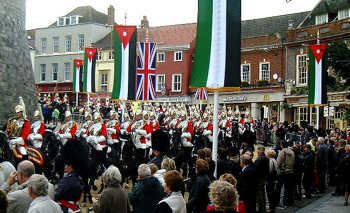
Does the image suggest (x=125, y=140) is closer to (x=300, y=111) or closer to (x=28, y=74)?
(x=28, y=74)

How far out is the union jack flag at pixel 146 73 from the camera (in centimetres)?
1697

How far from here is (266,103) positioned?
135ft

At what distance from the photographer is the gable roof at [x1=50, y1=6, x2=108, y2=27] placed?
57844mm

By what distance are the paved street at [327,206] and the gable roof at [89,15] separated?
4617cm

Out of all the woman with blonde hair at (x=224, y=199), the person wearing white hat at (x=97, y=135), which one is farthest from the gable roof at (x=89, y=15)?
the woman with blonde hair at (x=224, y=199)

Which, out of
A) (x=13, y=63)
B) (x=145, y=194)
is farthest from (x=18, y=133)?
(x=13, y=63)

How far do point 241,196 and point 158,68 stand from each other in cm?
4152

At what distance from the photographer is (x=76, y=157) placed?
22.9 feet

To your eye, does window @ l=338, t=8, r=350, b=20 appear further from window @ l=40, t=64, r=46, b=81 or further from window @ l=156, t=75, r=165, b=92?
window @ l=40, t=64, r=46, b=81

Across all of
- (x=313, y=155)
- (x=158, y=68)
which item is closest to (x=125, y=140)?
(x=313, y=155)

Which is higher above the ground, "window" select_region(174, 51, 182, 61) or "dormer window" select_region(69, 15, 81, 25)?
"dormer window" select_region(69, 15, 81, 25)

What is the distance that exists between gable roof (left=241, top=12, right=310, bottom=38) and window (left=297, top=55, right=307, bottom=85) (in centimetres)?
398

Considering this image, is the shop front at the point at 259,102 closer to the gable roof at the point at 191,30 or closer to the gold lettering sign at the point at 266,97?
the gold lettering sign at the point at 266,97

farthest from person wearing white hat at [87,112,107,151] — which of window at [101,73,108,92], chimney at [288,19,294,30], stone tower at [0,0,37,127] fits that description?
window at [101,73,108,92]
